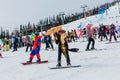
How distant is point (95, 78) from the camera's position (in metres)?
10.4

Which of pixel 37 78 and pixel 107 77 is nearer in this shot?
pixel 107 77

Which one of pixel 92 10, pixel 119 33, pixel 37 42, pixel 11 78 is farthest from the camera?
pixel 92 10

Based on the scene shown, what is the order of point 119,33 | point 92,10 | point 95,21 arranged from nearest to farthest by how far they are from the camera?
point 119,33 < point 95,21 < point 92,10

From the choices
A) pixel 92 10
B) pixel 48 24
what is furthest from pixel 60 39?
pixel 92 10

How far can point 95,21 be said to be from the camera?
222 feet

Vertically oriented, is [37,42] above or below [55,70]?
above

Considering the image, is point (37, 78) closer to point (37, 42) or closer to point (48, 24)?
point (37, 42)

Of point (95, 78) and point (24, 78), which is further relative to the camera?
point (24, 78)

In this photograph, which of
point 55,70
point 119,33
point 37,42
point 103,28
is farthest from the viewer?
point 119,33

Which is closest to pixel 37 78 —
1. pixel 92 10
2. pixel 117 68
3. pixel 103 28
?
pixel 117 68

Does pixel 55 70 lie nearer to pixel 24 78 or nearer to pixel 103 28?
pixel 24 78

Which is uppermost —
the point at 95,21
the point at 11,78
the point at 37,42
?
the point at 95,21

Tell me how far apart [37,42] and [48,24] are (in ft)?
250

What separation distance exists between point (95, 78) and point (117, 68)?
1.93 m
